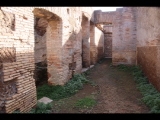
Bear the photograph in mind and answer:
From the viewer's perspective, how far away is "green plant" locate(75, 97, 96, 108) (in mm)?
5473

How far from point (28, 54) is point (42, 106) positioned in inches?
60.4

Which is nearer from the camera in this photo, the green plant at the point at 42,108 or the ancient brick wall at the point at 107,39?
the green plant at the point at 42,108

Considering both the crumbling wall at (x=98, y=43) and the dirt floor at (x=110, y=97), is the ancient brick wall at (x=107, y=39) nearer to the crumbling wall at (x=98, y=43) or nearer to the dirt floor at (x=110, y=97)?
the crumbling wall at (x=98, y=43)

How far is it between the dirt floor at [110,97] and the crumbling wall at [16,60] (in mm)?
1047

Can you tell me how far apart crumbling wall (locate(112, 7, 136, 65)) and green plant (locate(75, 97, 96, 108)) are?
6784mm

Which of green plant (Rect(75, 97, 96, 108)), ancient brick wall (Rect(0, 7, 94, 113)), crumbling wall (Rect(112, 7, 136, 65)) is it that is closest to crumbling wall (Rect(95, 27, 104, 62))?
crumbling wall (Rect(112, 7, 136, 65))

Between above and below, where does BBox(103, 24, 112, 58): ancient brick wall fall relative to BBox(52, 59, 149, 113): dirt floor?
above

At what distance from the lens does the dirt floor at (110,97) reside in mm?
5168

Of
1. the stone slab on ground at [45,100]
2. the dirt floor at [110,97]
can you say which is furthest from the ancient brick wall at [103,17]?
the stone slab on ground at [45,100]

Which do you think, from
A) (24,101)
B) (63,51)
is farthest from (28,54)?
(63,51)

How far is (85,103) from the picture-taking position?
5602mm

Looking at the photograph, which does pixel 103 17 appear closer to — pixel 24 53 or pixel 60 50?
pixel 60 50

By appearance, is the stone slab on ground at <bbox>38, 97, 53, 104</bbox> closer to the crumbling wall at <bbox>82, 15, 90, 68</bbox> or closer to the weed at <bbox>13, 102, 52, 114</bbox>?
the weed at <bbox>13, 102, 52, 114</bbox>

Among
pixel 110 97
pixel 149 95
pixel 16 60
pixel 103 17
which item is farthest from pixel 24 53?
Result: pixel 103 17
